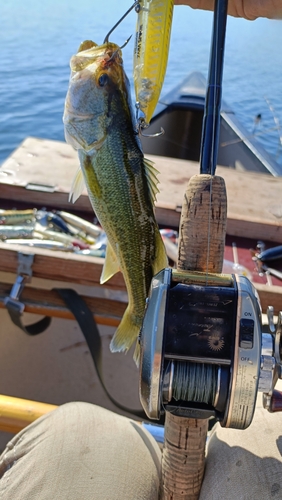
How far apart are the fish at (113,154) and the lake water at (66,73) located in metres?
4.41

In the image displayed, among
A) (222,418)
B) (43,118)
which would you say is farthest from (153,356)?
(43,118)

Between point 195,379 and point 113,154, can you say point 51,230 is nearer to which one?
point 113,154

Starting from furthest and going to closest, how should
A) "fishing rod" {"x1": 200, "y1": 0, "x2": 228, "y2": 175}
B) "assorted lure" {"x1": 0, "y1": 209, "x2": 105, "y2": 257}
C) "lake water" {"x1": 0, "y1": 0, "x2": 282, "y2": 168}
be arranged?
"lake water" {"x1": 0, "y1": 0, "x2": 282, "y2": 168} < "assorted lure" {"x1": 0, "y1": 209, "x2": 105, "y2": 257} < "fishing rod" {"x1": 200, "y1": 0, "x2": 228, "y2": 175}

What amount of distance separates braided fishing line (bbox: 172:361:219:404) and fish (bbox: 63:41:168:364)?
38 cm

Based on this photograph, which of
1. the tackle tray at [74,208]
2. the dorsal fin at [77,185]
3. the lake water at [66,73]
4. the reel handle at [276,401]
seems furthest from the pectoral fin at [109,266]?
the lake water at [66,73]

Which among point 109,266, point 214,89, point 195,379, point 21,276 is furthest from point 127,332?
point 21,276

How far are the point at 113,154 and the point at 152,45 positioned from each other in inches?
14.7

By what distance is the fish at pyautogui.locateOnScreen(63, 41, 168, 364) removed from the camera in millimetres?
1468

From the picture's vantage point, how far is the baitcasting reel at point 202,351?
1073 millimetres

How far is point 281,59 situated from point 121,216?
19172 millimetres

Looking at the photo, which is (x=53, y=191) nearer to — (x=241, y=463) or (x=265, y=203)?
(x=265, y=203)

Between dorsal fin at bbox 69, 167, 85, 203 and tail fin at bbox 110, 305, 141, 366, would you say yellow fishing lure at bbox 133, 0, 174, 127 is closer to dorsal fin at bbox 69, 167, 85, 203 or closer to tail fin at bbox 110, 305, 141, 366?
dorsal fin at bbox 69, 167, 85, 203

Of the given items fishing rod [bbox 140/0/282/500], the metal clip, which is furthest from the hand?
the metal clip

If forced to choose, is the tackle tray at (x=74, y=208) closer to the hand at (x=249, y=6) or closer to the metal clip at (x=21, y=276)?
the metal clip at (x=21, y=276)
